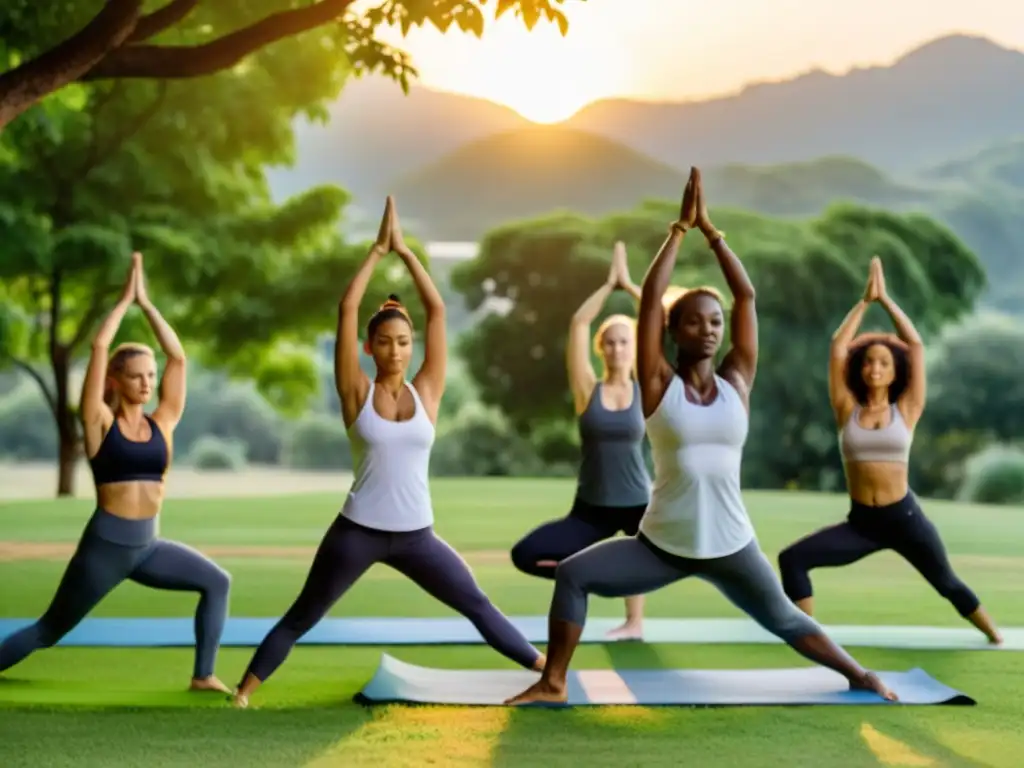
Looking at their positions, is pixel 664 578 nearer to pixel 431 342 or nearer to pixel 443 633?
pixel 431 342

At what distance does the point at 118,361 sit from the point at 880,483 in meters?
3.56

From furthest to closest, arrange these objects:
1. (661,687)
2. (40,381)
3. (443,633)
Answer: (40,381)
(443,633)
(661,687)

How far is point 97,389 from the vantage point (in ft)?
16.9

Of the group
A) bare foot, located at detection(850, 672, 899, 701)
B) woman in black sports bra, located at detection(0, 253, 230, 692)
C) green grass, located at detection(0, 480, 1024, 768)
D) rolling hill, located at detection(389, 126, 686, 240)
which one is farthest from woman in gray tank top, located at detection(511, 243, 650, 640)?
rolling hill, located at detection(389, 126, 686, 240)

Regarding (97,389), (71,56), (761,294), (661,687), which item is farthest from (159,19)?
(761,294)

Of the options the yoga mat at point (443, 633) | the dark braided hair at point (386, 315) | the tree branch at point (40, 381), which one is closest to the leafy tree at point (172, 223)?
the tree branch at point (40, 381)

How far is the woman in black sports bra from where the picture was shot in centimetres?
518

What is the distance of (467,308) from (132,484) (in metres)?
22.5

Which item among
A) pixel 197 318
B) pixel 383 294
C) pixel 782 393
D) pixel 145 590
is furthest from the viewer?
pixel 782 393

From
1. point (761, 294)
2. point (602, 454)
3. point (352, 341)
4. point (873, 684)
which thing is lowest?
point (873, 684)

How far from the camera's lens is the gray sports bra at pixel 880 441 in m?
6.30

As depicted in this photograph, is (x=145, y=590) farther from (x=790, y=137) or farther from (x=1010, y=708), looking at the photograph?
(x=790, y=137)

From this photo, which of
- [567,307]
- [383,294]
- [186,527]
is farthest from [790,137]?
[186,527]

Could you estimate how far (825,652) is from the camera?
4.97m
